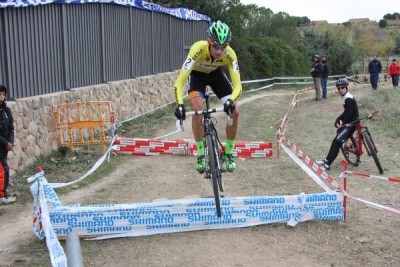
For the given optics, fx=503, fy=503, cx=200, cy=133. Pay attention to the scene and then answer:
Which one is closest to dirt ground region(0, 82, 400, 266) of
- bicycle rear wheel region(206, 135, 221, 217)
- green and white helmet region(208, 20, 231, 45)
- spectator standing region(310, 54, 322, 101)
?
bicycle rear wheel region(206, 135, 221, 217)

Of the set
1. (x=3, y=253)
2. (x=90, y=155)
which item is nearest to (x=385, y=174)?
(x=90, y=155)

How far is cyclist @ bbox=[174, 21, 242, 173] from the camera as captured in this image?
6.60 m

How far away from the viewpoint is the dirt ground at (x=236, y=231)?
6.25 meters

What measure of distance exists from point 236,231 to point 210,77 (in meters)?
2.24

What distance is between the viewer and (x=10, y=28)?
10594 millimetres

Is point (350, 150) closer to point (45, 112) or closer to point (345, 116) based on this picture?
point (345, 116)

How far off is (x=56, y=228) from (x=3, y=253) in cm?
71

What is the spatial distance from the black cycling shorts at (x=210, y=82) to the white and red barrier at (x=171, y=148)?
521 centimetres

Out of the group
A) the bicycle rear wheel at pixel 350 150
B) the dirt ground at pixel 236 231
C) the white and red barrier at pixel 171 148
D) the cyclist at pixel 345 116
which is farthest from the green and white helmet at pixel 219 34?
the white and red barrier at pixel 171 148

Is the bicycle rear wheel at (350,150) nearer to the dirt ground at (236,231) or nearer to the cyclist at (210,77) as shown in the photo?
the dirt ground at (236,231)

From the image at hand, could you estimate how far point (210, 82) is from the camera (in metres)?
7.30

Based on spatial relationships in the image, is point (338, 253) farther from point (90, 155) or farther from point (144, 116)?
point (144, 116)

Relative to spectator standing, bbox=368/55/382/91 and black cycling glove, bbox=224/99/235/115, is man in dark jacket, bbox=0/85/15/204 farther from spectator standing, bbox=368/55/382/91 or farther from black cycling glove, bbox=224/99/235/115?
spectator standing, bbox=368/55/382/91

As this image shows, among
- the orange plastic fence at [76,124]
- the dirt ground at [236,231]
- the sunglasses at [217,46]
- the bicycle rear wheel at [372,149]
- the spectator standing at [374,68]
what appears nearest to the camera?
the dirt ground at [236,231]
